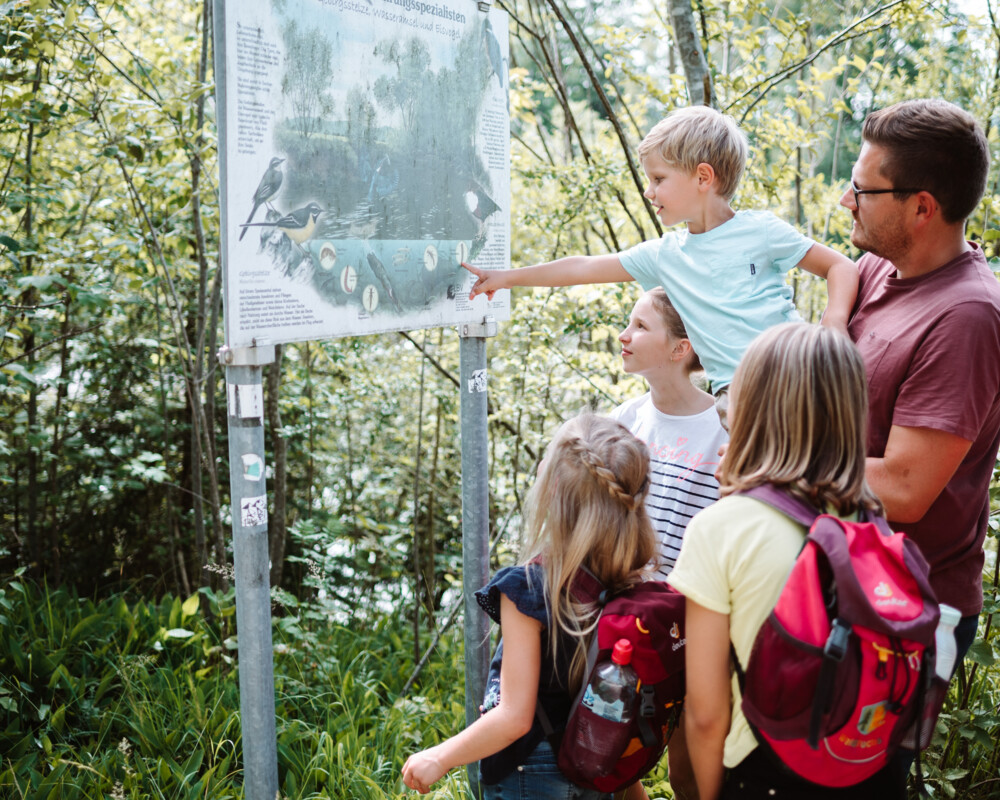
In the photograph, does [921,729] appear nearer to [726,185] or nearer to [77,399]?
[726,185]

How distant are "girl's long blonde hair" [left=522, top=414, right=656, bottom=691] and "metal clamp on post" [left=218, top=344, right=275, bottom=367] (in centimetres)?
69

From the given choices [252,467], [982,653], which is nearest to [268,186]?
[252,467]

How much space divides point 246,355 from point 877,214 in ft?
4.99

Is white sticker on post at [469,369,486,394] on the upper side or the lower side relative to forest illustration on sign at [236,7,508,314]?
lower

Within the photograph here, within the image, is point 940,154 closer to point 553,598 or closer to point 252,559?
point 553,598

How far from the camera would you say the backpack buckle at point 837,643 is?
134cm

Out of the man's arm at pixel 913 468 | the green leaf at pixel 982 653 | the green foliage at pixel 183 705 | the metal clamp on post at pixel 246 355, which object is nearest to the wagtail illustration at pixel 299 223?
the metal clamp on post at pixel 246 355

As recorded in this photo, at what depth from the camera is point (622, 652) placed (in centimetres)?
164

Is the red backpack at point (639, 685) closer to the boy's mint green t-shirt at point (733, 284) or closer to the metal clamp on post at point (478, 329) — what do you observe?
the boy's mint green t-shirt at point (733, 284)

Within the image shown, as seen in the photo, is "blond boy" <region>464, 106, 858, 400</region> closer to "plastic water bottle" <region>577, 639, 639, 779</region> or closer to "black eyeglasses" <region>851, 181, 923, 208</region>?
"black eyeglasses" <region>851, 181, 923, 208</region>

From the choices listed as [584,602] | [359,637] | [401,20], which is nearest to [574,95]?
[359,637]

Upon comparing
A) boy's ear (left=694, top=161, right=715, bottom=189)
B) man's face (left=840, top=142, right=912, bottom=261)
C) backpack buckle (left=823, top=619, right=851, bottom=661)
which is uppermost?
boy's ear (left=694, top=161, right=715, bottom=189)

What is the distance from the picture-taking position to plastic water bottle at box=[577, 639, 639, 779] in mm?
1640

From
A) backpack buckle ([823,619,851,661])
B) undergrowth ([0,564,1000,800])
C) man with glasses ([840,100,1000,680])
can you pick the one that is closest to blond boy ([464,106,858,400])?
man with glasses ([840,100,1000,680])
